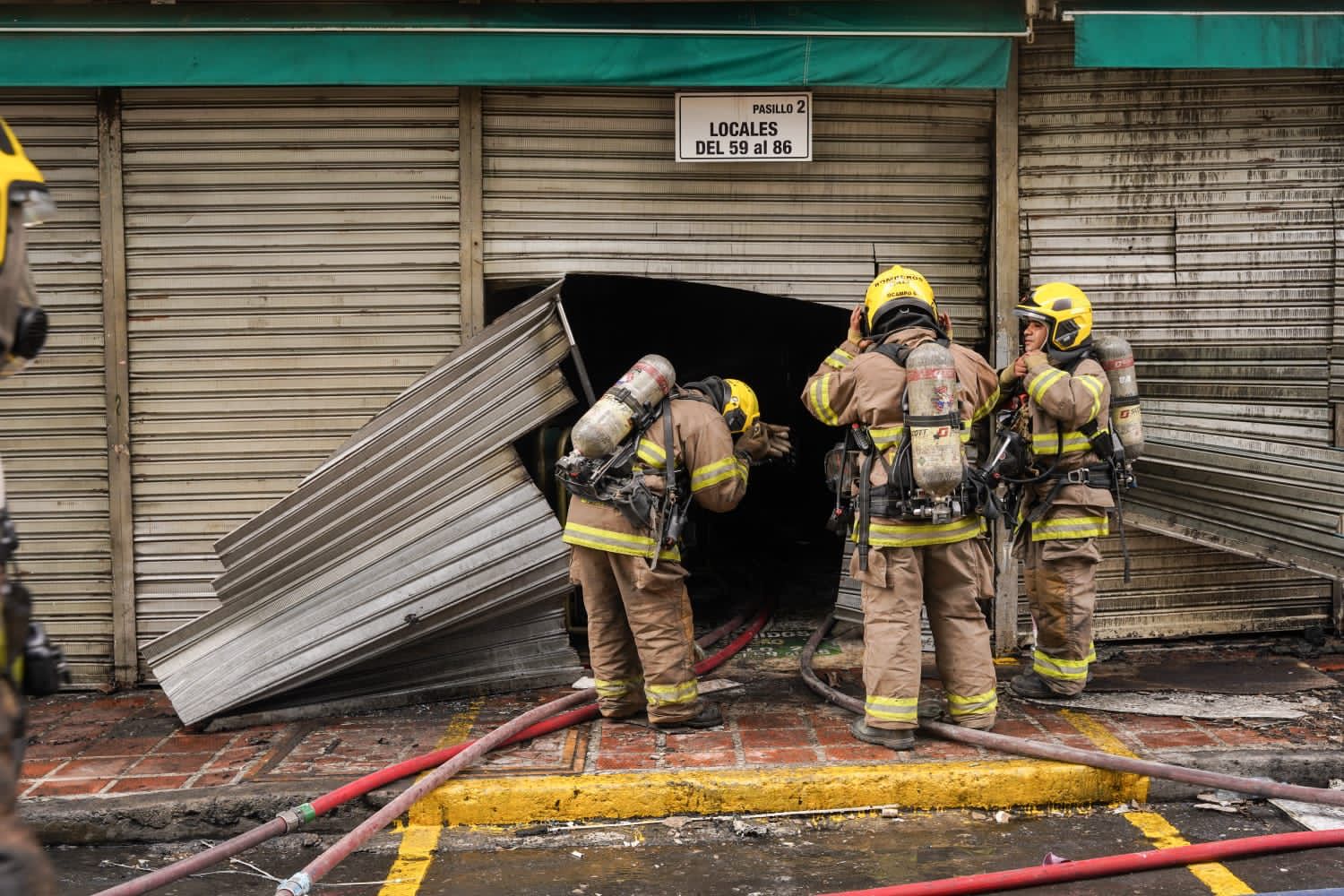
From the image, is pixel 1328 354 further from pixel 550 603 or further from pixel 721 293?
pixel 550 603

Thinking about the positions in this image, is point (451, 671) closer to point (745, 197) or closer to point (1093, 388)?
point (745, 197)

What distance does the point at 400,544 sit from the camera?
6.07 metres

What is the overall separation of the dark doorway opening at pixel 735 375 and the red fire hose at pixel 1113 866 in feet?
12.2

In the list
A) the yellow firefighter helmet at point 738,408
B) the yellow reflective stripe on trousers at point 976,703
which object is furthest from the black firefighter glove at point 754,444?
the yellow reflective stripe on trousers at point 976,703

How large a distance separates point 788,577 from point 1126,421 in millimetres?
3450

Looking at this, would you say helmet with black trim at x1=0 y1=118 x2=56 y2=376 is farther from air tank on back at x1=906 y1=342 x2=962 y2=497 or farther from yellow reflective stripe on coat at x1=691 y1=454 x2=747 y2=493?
air tank on back at x1=906 y1=342 x2=962 y2=497

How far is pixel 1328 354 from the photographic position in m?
6.93

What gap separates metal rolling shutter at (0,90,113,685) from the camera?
6516 millimetres

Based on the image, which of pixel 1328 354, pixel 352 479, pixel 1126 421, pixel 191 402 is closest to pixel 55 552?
pixel 191 402

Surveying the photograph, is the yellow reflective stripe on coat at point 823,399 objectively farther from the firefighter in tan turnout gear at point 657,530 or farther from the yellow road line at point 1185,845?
the yellow road line at point 1185,845

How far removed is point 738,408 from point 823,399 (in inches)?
16.8

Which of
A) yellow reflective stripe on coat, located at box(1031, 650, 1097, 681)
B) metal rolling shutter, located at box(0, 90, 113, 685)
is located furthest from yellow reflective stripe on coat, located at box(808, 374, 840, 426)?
metal rolling shutter, located at box(0, 90, 113, 685)

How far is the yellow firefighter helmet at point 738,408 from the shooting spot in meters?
5.79

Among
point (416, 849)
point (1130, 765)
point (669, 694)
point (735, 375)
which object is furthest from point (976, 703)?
point (735, 375)
